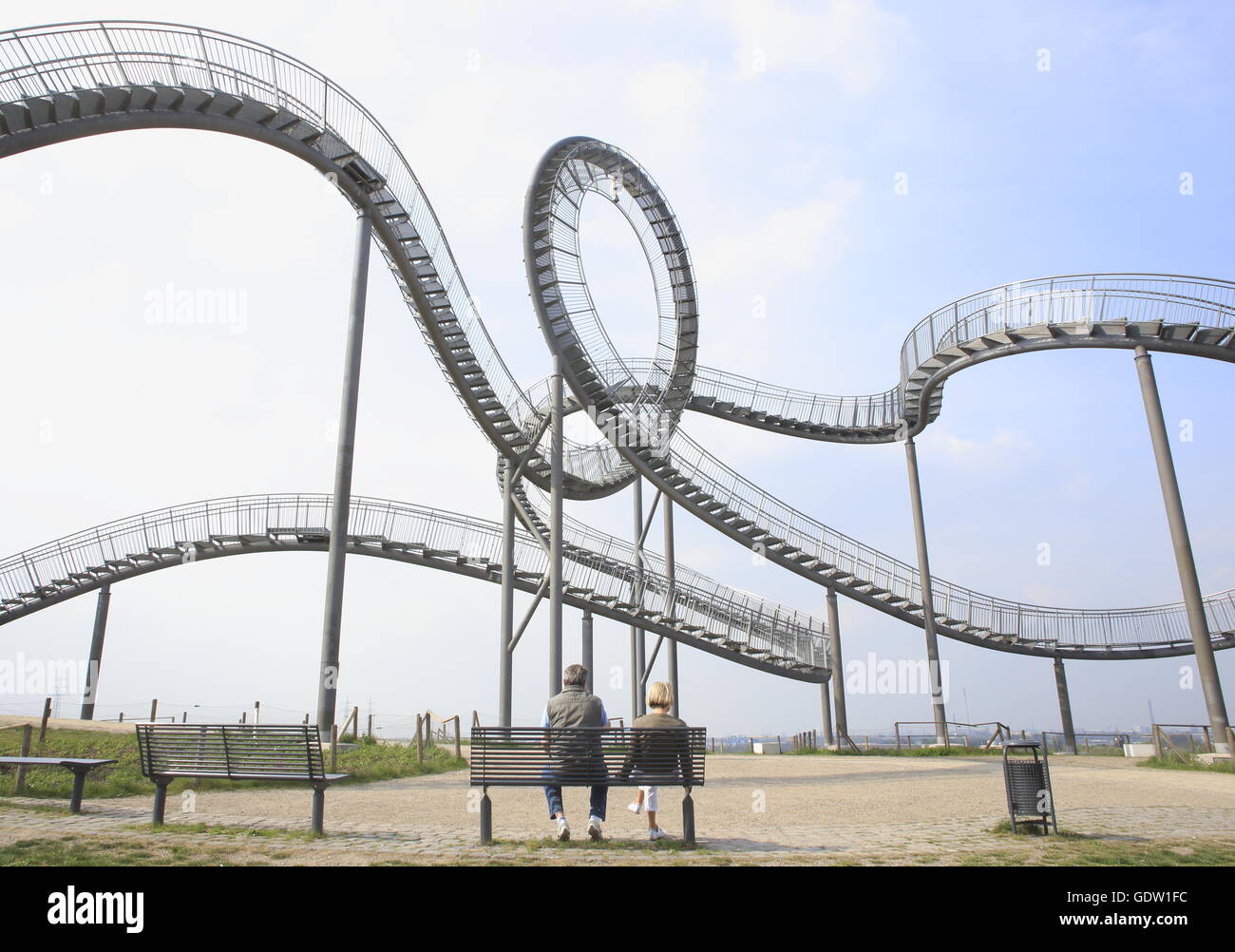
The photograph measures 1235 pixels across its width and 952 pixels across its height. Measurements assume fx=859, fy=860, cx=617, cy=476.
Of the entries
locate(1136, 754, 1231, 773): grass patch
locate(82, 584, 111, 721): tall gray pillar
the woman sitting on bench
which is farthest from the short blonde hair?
→ locate(82, 584, 111, 721): tall gray pillar

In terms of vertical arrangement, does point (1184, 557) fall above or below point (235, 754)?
above

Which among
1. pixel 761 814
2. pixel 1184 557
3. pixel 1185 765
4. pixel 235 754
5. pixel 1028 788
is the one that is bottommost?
pixel 1185 765

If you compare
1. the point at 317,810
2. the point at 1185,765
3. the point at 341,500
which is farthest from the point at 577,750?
the point at 1185,765

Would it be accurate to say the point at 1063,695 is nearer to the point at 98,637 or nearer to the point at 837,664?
the point at 837,664

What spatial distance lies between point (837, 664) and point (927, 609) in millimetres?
3256

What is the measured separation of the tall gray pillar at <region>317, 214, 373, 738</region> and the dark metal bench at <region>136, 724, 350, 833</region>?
16.8ft

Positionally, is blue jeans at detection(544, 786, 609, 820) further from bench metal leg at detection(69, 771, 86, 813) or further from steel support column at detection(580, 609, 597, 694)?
steel support column at detection(580, 609, 597, 694)

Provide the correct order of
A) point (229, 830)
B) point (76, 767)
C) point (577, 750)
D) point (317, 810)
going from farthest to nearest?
point (76, 767)
point (229, 830)
point (317, 810)
point (577, 750)

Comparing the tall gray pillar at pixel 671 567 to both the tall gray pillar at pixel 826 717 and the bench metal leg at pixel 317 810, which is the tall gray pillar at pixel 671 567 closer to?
the tall gray pillar at pixel 826 717

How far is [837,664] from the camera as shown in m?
24.4

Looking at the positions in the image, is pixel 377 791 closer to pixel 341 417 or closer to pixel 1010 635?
pixel 341 417

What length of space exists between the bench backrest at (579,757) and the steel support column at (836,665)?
1749cm

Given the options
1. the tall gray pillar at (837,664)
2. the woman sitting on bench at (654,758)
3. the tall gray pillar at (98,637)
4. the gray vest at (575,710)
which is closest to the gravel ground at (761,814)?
the woman sitting on bench at (654,758)
